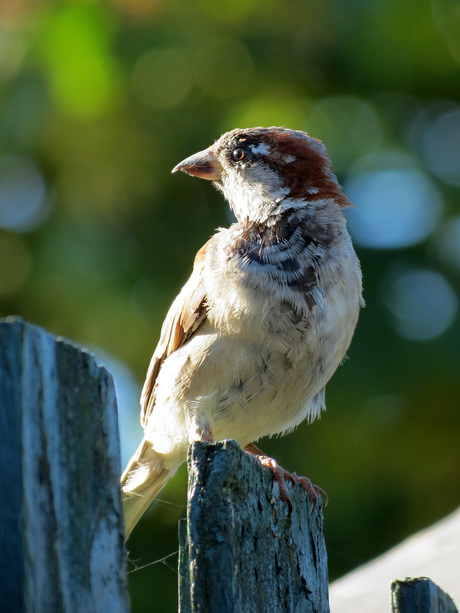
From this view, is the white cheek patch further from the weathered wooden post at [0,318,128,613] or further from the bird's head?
the weathered wooden post at [0,318,128,613]

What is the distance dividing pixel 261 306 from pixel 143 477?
4.53 feet

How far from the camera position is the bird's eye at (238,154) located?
360 centimetres

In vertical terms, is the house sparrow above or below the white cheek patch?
below

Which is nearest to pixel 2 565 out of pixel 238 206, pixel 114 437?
pixel 114 437

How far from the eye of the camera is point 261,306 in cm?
289

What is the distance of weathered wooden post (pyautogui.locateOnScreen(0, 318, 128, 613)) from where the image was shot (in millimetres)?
1068

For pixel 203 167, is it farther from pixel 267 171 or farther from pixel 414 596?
pixel 414 596

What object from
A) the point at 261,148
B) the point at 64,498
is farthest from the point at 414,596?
the point at 261,148

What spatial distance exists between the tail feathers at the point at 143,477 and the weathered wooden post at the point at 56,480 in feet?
8.74

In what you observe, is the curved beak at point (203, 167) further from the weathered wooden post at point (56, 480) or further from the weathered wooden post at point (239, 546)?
the weathered wooden post at point (56, 480)

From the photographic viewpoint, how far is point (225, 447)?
1.52 metres

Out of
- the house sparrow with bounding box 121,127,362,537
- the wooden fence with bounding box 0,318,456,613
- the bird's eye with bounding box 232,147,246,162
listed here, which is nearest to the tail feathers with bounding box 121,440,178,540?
the house sparrow with bounding box 121,127,362,537

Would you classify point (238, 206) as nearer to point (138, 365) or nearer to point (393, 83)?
point (138, 365)

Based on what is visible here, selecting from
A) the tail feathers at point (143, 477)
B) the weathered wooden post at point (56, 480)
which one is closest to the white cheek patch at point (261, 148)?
the tail feathers at point (143, 477)
